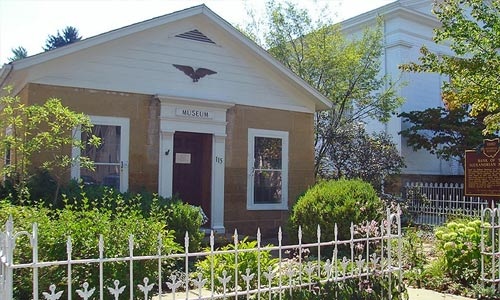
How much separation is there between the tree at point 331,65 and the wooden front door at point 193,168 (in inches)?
233

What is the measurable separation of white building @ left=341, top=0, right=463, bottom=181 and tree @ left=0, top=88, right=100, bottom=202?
43.9ft

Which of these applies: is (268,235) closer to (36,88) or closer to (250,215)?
(250,215)

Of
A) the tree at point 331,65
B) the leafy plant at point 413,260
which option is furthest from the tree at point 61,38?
the leafy plant at point 413,260

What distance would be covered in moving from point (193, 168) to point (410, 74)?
1149 cm

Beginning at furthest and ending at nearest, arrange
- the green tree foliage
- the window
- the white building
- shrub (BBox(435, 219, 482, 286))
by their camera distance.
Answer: the white building → the green tree foliage → the window → shrub (BBox(435, 219, 482, 286))

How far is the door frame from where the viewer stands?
1173 centimetres

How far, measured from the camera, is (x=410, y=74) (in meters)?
20.6

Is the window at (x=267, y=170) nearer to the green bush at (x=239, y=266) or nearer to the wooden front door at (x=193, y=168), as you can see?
the wooden front door at (x=193, y=168)

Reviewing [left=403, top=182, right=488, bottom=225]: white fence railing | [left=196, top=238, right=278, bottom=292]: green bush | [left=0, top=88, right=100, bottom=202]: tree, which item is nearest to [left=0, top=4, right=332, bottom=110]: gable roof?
[left=0, top=88, right=100, bottom=202]: tree

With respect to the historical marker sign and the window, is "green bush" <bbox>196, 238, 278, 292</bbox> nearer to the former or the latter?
the historical marker sign

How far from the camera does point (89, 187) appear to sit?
10.0 meters

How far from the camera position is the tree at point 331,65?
1766 centimetres

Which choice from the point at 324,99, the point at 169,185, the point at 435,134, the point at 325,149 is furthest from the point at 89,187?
the point at 435,134

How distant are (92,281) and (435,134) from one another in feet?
54.8
